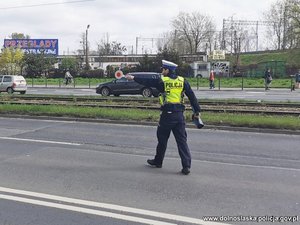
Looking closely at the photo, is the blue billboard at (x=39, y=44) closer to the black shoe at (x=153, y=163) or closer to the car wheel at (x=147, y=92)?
the car wheel at (x=147, y=92)

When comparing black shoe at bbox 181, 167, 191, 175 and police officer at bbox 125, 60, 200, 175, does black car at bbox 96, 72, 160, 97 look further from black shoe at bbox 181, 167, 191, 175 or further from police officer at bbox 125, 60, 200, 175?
black shoe at bbox 181, 167, 191, 175

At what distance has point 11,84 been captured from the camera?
2977 centimetres

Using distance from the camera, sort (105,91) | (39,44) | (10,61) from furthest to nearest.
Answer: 1. (39,44)
2. (10,61)
3. (105,91)

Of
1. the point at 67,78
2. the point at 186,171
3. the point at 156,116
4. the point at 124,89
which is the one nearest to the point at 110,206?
the point at 186,171

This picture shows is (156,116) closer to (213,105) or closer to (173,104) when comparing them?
(213,105)

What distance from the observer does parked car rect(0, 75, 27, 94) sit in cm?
2970

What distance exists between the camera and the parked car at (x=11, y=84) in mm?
29703

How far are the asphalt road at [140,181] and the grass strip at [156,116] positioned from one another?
136 cm

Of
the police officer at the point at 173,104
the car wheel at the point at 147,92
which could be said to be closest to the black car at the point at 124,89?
the car wheel at the point at 147,92

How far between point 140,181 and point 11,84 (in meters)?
25.9

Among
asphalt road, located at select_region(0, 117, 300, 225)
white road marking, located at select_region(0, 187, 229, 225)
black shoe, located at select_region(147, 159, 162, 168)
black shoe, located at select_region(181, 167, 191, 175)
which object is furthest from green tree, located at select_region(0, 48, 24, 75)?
white road marking, located at select_region(0, 187, 229, 225)

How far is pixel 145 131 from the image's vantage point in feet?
37.7

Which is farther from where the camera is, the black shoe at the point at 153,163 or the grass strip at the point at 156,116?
the grass strip at the point at 156,116

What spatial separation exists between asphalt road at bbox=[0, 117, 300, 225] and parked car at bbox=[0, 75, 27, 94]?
2067 centimetres
